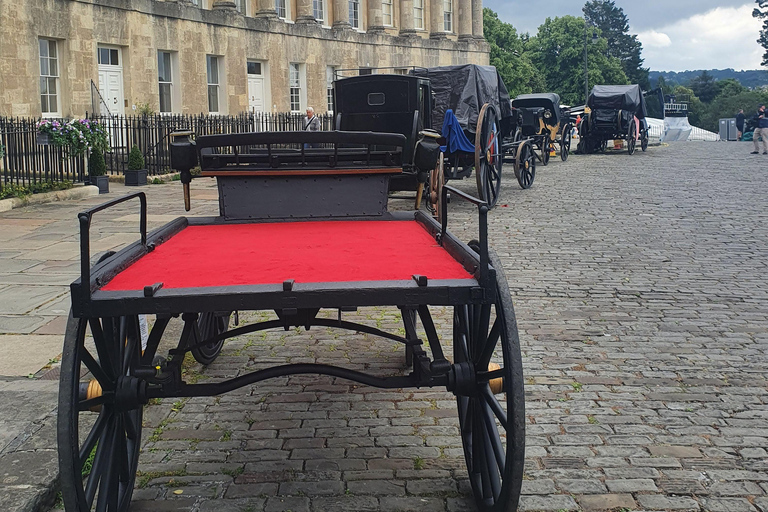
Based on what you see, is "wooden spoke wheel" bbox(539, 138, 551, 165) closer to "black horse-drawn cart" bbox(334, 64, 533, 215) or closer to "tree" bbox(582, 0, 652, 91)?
"black horse-drawn cart" bbox(334, 64, 533, 215)

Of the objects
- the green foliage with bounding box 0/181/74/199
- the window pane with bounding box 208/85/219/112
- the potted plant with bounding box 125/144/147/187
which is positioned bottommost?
the green foliage with bounding box 0/181/74/199

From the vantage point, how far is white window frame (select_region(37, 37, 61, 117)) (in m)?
24.7

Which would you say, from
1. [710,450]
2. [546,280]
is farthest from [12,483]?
[546,280]

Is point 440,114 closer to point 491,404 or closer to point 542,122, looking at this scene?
point 542,122

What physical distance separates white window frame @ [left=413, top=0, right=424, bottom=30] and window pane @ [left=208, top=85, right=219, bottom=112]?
17.7m

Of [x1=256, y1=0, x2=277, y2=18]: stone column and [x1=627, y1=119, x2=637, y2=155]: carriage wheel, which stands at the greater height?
[x1=256, y1=0, x2=277, y2=18]: stone column

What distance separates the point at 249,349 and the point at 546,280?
3.93 meters

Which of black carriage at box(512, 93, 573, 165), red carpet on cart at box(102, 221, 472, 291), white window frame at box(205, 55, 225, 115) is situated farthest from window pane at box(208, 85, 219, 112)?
red carpet on cart at box(102, 221, 472, 291)

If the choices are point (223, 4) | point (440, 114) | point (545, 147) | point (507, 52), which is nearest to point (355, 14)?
point (223, 4)

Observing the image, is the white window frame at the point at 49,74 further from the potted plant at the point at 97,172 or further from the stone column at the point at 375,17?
the stone column at the point at 375,17

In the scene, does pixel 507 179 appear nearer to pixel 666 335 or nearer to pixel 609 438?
pixel 666 335

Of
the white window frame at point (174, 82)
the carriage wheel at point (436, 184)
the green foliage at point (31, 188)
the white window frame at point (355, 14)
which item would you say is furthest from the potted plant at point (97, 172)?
the white window frame at point (355, 14)

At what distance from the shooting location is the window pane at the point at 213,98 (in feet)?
112

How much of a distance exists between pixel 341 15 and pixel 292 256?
40.6 metres
